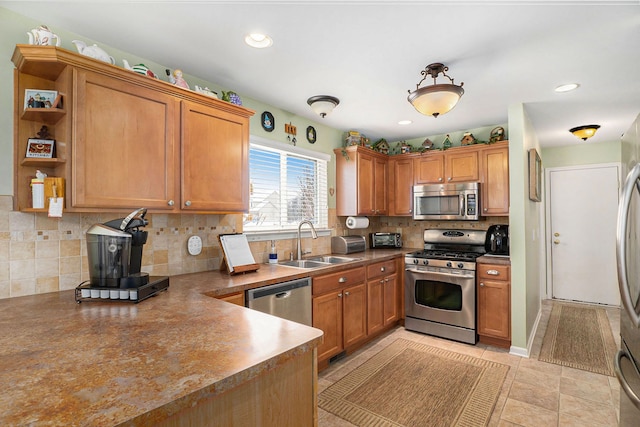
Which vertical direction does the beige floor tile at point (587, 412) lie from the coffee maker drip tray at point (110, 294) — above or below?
below

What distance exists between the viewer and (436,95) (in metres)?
2.26

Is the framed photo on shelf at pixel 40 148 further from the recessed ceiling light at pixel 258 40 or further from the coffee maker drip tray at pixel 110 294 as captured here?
the recessed ceiling light at pixel 258 40

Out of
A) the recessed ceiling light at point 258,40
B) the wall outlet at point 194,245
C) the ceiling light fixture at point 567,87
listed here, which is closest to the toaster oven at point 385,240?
the ceiling light fixture at point 567,87

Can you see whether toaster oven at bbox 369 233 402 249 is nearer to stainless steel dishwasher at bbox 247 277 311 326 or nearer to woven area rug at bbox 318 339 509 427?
woven area rug at bbox 318 339 509 427

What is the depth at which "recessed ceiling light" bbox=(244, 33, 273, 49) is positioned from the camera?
6.49 ft

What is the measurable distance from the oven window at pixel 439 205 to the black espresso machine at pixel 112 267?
3.30 metres

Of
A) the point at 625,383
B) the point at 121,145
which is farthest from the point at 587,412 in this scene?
the point at 121,145

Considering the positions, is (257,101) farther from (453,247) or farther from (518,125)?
(453,247)

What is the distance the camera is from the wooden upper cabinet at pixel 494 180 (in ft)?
11.8

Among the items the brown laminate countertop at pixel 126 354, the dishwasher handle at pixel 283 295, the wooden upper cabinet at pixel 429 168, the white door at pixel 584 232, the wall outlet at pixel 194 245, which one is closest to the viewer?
the brown laminate countertop at pixel 126 354

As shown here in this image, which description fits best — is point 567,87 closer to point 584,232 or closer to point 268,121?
point 268,121

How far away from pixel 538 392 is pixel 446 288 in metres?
1.22

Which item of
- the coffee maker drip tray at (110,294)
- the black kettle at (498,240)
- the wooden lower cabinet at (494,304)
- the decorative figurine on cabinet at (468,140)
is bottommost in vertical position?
the wooden lower cabinet at (494,304)

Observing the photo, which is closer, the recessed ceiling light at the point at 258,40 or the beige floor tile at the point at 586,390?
the recessed ceiling light at the point at 258,40
